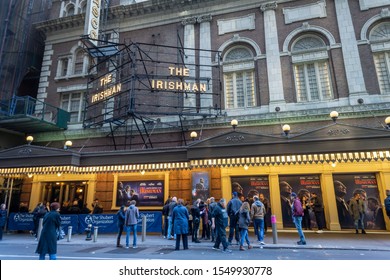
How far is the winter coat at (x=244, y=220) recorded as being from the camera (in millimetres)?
9883

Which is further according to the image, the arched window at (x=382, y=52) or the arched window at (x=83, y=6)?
the arched window at (x=83, y=6)

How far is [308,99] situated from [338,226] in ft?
23.3

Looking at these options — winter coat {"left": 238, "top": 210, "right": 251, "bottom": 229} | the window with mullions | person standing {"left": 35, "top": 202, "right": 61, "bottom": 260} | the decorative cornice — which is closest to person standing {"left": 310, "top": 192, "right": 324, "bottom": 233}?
winter coat {"left": 238, "top": 210, "right": 251, "bottom": 229}

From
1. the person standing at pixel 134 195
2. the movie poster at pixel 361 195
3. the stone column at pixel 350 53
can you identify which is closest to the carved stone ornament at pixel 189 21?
the stone column at pixel 350 53

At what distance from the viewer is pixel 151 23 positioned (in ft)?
64.5

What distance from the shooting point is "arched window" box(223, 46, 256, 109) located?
55.6 feet

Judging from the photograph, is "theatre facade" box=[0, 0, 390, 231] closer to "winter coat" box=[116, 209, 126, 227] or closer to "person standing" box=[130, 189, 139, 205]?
"person standing" box=[130, 189, 139, 205]

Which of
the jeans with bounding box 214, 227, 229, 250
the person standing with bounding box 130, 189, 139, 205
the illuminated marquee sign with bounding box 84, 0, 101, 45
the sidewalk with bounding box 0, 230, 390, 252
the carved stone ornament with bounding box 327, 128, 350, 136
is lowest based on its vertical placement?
the sidewalk with bounding box 0, 230, 390, 252

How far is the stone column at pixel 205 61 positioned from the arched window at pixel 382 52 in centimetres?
938

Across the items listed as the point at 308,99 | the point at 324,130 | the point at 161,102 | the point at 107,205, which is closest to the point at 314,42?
the point at 308,99

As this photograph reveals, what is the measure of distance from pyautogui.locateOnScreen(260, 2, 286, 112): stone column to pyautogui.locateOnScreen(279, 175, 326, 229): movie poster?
13.6ft

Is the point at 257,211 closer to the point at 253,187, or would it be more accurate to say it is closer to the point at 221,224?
the point at 221,224

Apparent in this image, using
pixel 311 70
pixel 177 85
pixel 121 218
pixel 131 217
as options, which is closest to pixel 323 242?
pixel 131 217

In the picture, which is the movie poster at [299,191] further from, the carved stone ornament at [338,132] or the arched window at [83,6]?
the arched window at [83,6]
